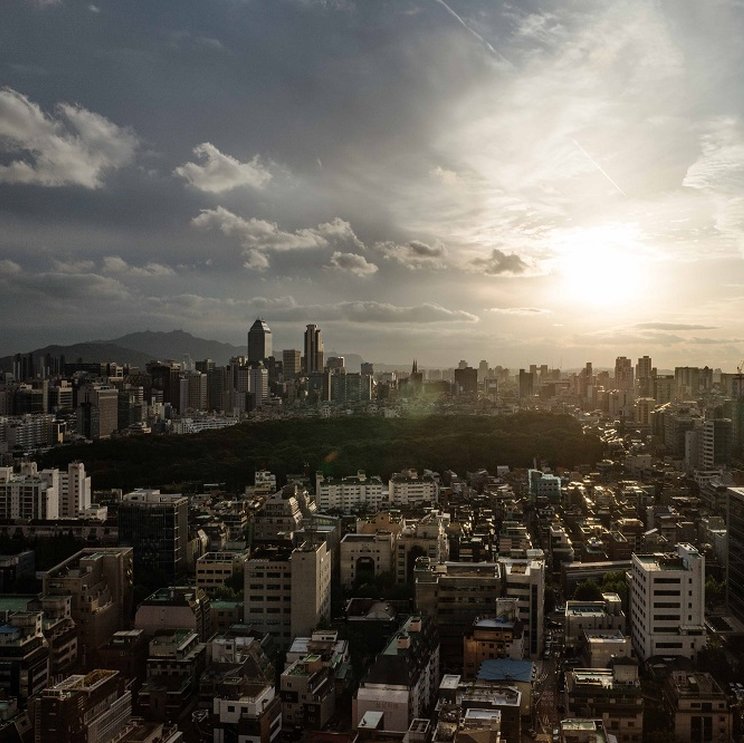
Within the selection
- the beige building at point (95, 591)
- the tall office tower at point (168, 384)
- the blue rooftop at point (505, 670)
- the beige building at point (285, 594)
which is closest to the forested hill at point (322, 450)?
the beige building at point (95, 591)

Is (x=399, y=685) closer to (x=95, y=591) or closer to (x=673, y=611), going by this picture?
(x=673, y=611)

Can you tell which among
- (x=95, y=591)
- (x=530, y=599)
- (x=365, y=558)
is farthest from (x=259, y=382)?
(x=530, y=599)

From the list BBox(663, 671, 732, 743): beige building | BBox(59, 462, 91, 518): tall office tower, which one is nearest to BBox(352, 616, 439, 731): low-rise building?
→ BBox(663, 671, 732, 743): beige building

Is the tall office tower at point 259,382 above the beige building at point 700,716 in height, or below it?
above

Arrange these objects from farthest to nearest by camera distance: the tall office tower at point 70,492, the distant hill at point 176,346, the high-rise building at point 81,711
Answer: the distant hill at point 176,346 < the tall office tower at point 70,492 < the high-rise building at point 81,711

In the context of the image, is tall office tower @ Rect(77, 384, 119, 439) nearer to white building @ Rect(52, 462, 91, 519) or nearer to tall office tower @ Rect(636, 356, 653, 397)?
white building @ Rect(52, 462, 91, 519)

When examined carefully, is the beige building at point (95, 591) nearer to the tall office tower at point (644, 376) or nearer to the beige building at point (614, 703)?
the beige building at point (614, 703)
